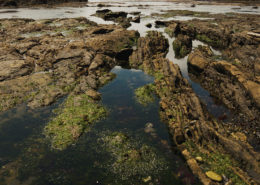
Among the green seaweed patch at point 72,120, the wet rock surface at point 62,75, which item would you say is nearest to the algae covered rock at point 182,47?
the wet rock surface at point 62,75

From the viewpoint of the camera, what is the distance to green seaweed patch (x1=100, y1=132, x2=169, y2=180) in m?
21.2

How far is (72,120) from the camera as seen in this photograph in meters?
28.8

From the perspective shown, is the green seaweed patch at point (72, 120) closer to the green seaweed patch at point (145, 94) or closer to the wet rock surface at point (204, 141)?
the green seaweed patch at point (145, 94)

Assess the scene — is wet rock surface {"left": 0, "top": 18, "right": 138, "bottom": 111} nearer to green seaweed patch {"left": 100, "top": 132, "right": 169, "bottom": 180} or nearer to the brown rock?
the brown rock

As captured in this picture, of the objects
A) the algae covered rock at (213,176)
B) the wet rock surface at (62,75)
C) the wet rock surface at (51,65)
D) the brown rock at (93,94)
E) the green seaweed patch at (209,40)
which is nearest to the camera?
the algae covered rock at (213,176)

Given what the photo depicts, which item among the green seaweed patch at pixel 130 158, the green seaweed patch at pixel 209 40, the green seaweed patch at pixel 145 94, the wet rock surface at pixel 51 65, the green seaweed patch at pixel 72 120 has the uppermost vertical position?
the green seaweed patch at pixel 209 40

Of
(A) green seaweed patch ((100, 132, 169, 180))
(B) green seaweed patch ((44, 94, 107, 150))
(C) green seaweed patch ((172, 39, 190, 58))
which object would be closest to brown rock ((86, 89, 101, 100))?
(B) green seaweed patch ((44, 94, 107, 150))

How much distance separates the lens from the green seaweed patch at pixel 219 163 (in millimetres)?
20259

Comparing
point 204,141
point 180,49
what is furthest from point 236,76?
point 180,49

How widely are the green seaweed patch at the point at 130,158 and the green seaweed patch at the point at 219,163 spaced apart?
4.26 meters

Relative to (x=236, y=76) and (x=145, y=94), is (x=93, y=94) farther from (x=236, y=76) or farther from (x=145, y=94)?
(x=236, y=76)

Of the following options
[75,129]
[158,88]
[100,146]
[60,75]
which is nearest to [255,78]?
[158,88]

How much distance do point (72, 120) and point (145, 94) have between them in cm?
1461

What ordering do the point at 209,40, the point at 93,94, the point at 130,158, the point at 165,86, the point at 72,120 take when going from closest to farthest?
the point at 130,158 < the point at 72,120 < the point at 93,94 < the point at 165,86 < the point at 209,40
